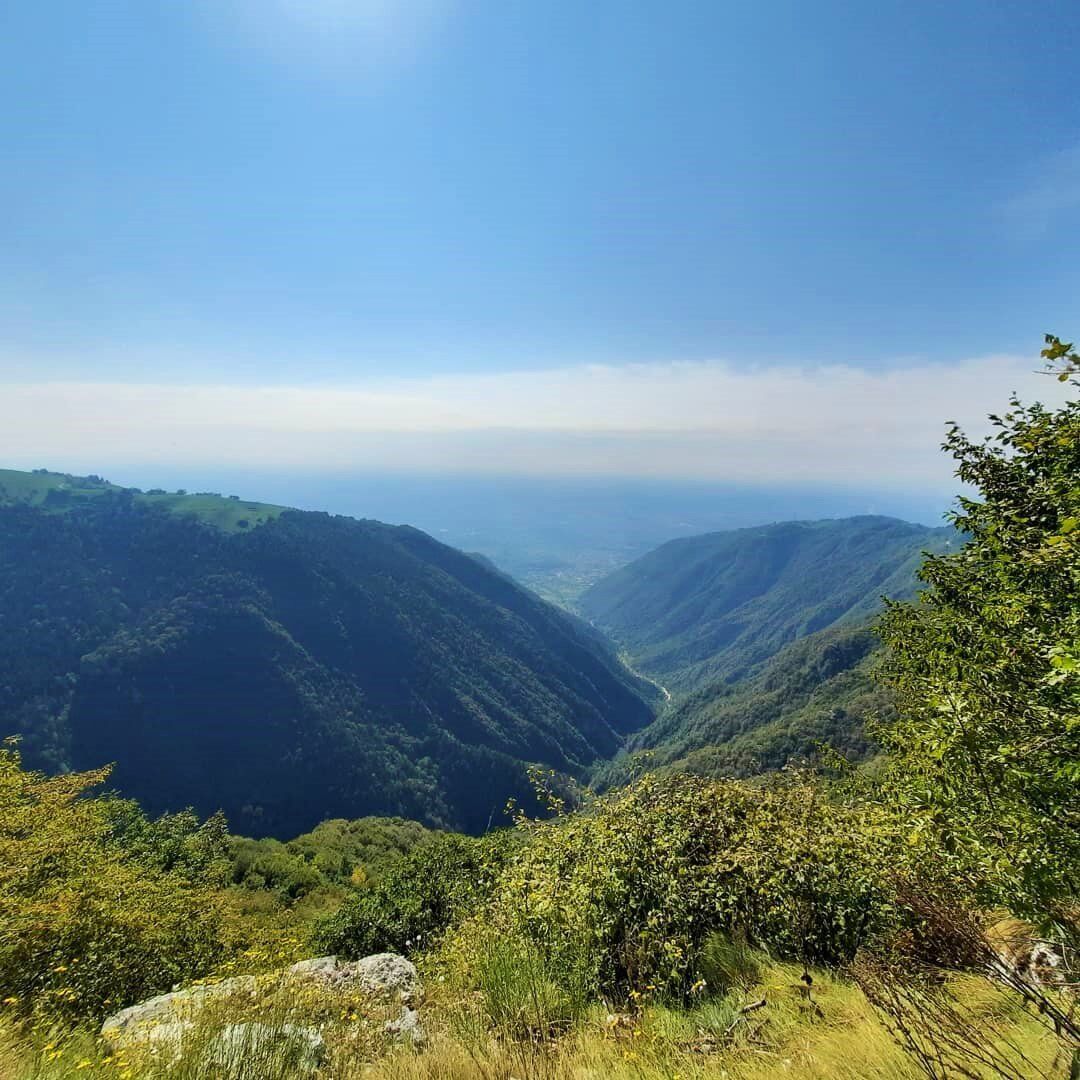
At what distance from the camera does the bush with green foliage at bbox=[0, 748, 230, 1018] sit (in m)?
9.05

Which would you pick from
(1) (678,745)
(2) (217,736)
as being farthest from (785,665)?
(2) (217,736)

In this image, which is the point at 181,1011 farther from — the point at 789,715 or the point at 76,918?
the point at 789,715

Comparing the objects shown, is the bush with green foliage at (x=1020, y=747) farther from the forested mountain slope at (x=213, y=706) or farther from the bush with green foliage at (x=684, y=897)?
the forested mountain slope at (x=213, y=706)

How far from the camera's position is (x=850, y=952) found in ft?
22.8

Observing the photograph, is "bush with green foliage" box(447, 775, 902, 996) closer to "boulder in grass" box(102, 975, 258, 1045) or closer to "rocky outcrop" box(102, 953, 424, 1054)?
"rocky outcrop" box(102, 953, 424, 1054)

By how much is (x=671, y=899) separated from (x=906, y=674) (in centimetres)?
1007

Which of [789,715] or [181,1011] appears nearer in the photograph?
[181,1011]

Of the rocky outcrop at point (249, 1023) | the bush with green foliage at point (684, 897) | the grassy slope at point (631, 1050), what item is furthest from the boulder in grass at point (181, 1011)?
the bush with green foliage at point (684, 897)

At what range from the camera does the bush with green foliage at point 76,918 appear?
905 centimetres

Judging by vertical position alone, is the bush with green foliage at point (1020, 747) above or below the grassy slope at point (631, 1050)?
above

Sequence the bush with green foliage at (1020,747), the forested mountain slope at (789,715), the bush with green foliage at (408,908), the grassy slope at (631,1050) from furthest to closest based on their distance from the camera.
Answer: the forested mountain slope at (789,715) < the bush with green foliage at (408,908) < the bush with green foliage at (1020,747) < the grassy slope at (631,1050)

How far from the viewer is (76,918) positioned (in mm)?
10922

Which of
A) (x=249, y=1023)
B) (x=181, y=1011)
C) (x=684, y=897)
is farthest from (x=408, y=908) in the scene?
(x=249, y=1023)

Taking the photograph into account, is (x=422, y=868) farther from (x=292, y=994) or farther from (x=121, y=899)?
(x=292, y=994)
